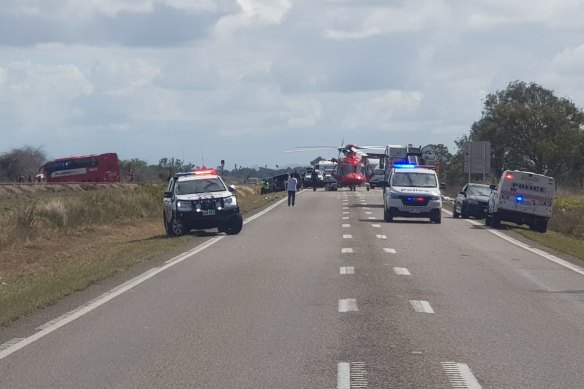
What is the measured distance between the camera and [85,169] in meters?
92.6

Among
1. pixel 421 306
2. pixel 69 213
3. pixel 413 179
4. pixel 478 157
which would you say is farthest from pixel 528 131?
pixel 421 306

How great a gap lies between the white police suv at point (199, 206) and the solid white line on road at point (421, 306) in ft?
50.1

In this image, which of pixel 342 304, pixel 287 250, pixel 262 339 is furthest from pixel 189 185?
pixel 262 339

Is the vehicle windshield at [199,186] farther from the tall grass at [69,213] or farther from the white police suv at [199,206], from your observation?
the tall grass at [69,213]

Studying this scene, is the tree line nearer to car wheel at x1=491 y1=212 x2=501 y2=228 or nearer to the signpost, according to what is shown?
the signpost

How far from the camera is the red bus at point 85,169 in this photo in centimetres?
9200

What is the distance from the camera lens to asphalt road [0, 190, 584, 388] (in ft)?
33.0

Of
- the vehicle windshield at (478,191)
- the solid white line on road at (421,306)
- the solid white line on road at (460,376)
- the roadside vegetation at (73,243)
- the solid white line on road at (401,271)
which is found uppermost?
the vehicle windshield at (478,191)

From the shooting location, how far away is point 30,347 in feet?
38.3

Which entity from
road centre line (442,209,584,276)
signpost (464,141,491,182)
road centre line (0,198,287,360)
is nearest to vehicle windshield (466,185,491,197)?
road centre line (442,209,584,276)

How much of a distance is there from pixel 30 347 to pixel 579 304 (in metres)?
8.09

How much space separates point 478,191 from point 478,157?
16.5 m

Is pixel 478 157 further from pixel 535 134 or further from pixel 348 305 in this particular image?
pixel 348 305

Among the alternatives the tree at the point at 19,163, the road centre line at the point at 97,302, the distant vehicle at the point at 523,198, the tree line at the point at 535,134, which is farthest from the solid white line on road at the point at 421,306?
the tree at the point at 19,163
